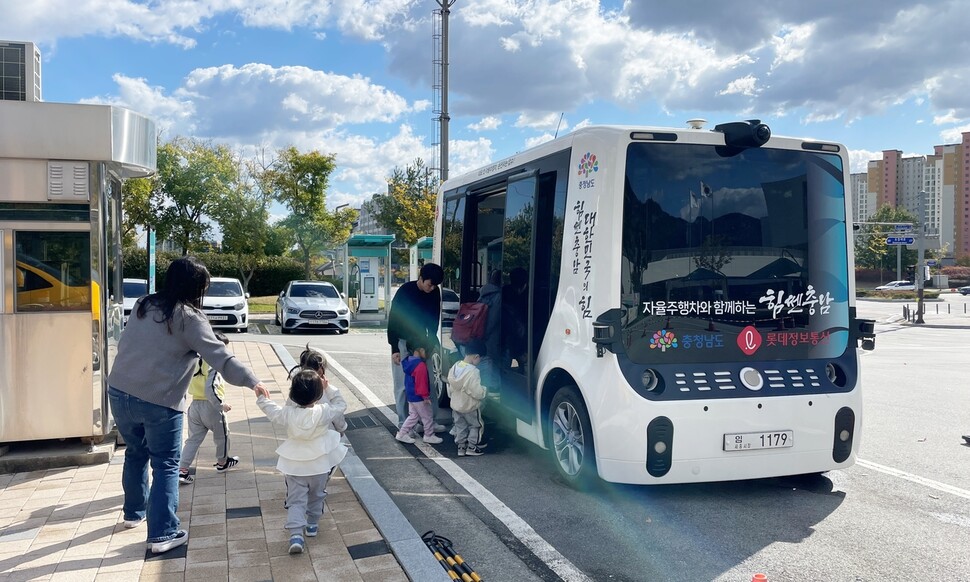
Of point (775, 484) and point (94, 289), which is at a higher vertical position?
point (94, 289)

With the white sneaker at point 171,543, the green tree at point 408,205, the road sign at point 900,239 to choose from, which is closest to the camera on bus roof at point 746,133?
the white sneaker at point 171,543

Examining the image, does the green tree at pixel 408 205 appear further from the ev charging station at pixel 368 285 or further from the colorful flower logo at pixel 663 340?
the colorful flower logo at pixel 663 340

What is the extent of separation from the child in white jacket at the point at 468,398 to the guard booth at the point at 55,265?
9.44 ft

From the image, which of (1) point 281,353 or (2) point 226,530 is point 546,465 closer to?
(2) point 226,530

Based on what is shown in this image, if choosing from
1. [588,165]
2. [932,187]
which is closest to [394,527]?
[588,165]

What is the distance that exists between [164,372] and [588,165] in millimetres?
3158

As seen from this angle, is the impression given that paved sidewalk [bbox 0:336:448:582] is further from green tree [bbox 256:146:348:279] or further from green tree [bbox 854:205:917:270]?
green tree [bbox 854:205:917:270]

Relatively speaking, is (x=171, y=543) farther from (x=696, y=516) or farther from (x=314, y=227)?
(x=314, y=227)

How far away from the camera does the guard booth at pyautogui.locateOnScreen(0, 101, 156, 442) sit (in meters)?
5.86

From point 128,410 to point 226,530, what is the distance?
3.28 ft

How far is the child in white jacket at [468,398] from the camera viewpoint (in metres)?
6.62

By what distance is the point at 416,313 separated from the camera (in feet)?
24.3

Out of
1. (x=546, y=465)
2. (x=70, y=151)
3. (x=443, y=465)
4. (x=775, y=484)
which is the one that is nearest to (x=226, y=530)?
(x=443, y=465)

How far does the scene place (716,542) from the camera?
469 cm
